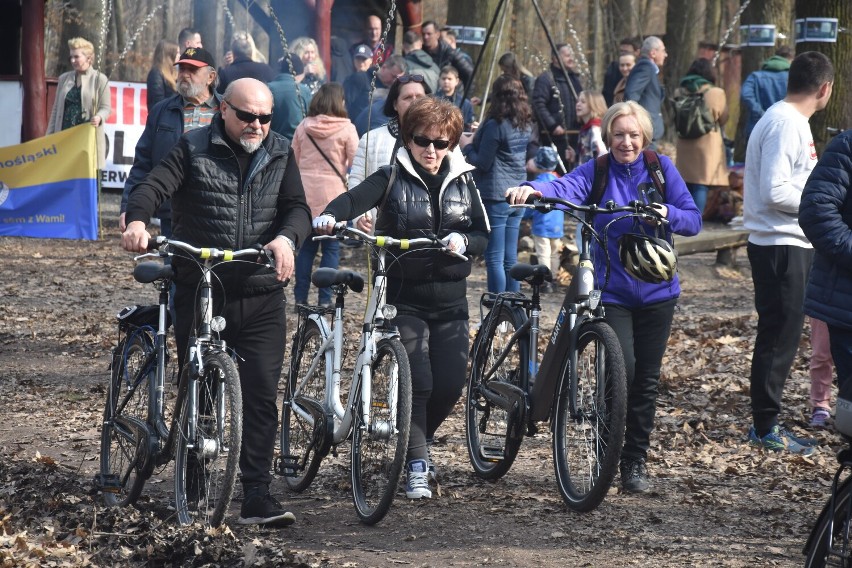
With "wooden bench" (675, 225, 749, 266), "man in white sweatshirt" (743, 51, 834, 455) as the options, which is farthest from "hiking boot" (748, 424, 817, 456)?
"wooden bench" (675, 225, 749, 266)

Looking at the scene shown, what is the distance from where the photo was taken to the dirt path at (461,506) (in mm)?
5711

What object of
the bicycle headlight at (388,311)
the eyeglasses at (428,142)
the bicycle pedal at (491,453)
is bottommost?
the bicycle pedal at (491,453)

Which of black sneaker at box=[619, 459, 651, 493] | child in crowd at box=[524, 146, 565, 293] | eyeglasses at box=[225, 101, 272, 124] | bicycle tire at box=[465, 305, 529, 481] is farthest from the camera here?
child in crowd at box=[524, 146, 565, 293]

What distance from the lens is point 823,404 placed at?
845 centimetres

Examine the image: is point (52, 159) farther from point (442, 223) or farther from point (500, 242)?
point (442, 223)

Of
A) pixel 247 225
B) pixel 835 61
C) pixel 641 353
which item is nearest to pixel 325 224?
pixel 247 225

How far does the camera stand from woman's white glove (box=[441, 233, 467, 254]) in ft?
21.0

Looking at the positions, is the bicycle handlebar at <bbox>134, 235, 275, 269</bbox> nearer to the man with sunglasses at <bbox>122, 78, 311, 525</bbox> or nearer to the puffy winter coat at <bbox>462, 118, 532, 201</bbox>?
the man with sunglasses at <bbox>122, 78, 311, 525</bbox>

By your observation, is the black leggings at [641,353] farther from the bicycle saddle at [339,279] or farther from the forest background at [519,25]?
the forest background at [519,25]

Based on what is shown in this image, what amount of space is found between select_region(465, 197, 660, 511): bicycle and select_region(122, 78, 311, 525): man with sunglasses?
1249 millimetres

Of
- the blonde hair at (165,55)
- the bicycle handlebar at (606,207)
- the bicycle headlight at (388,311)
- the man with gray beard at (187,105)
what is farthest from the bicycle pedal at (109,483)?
the blonde hair at (165,55)

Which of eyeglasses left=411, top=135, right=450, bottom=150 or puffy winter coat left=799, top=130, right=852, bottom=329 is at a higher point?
eyeglasses left=411, top=135, right=450, bottom=150

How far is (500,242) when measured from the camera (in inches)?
464

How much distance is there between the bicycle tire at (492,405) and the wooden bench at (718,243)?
279 inches
